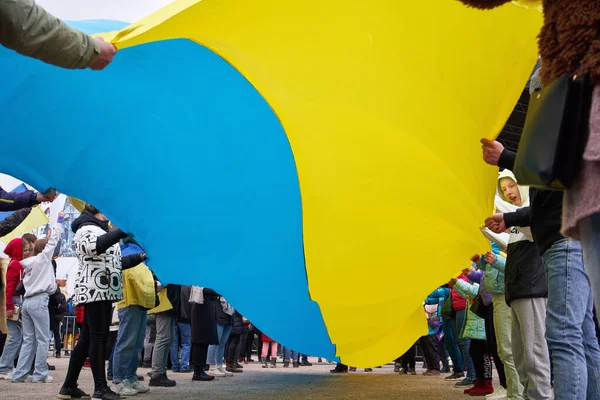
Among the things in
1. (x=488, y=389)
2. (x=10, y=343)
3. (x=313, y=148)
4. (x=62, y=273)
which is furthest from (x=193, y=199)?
(x=62, y=273)

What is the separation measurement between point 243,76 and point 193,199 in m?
1.02

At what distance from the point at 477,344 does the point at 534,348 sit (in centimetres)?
298

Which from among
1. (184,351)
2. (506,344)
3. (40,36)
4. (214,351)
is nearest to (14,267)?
(214,351)

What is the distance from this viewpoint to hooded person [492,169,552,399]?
3.34 metres

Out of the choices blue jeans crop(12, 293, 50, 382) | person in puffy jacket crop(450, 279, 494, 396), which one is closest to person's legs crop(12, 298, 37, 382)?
blue jeans crop(12, 293, 50, 382)

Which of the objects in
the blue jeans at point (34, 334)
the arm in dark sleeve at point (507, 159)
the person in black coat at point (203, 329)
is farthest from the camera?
the person in black coat at point (203, 329)

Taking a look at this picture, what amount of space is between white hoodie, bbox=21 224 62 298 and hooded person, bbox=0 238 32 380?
1.93 ft

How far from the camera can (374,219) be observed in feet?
12.8

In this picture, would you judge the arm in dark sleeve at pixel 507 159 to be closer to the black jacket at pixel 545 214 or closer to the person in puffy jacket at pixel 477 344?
the black jacket at pixel 545 214

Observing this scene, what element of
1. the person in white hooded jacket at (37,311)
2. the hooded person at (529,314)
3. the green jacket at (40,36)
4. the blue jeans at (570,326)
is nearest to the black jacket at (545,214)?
the blue jeans at (570,326)

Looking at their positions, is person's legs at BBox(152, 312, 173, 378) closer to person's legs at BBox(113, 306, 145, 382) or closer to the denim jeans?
person's legs at BBox(113, 306, 145, 382)

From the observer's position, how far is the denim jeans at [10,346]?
6969mm

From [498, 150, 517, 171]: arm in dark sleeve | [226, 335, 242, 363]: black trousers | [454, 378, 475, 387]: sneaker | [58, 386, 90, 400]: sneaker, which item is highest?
[498, 150, 517, 171]: arm in dark sleeve

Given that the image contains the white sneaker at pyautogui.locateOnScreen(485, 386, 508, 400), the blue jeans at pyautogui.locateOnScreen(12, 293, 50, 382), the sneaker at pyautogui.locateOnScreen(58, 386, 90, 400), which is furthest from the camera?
the blue jeans at pyautogui.locateOnScreen(12, 293, 50, 382)
